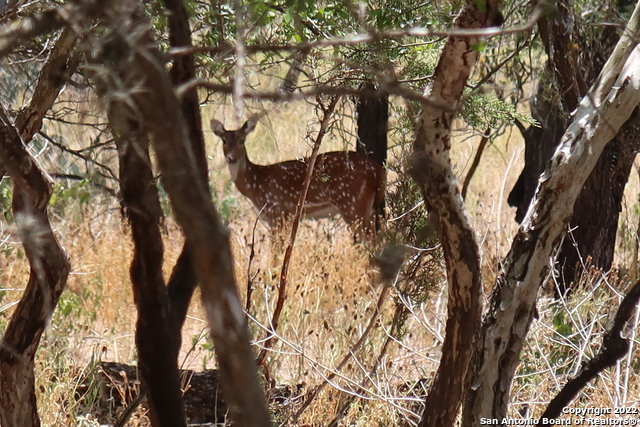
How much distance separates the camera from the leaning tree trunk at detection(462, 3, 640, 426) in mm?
2826

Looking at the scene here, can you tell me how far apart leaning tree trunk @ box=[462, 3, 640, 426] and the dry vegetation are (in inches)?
25.0

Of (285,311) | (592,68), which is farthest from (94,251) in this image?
(592,68)

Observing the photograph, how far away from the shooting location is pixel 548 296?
6254 mm

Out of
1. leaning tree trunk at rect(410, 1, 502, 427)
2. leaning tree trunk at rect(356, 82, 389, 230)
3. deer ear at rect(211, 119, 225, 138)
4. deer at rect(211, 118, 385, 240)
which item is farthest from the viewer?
leaning tree trunk at rect(356, 82, 389, 230)

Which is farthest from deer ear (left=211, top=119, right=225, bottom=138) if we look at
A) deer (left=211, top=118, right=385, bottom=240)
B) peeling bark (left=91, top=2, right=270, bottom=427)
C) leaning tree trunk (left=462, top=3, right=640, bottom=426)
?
peeling bark (left=91, top=2, right=270, bottom=427)

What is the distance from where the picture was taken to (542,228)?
2.88m

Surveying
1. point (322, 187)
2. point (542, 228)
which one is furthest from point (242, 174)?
point (542, 228)

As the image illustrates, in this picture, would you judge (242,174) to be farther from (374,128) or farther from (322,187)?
(374,128)

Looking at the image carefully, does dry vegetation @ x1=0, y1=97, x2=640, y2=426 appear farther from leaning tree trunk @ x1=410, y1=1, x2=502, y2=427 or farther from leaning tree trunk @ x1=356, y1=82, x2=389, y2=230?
leaning tree trunk @ x1=356, y1=82, x2=389, y2=230

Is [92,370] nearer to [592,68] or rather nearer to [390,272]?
[390,272]

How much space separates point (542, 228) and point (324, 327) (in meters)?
1.99

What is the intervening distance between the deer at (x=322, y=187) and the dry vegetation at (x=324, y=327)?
Result: 1.04 meters

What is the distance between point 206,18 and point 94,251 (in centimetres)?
348

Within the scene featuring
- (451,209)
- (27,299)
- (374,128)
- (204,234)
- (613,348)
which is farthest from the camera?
(374,128)
